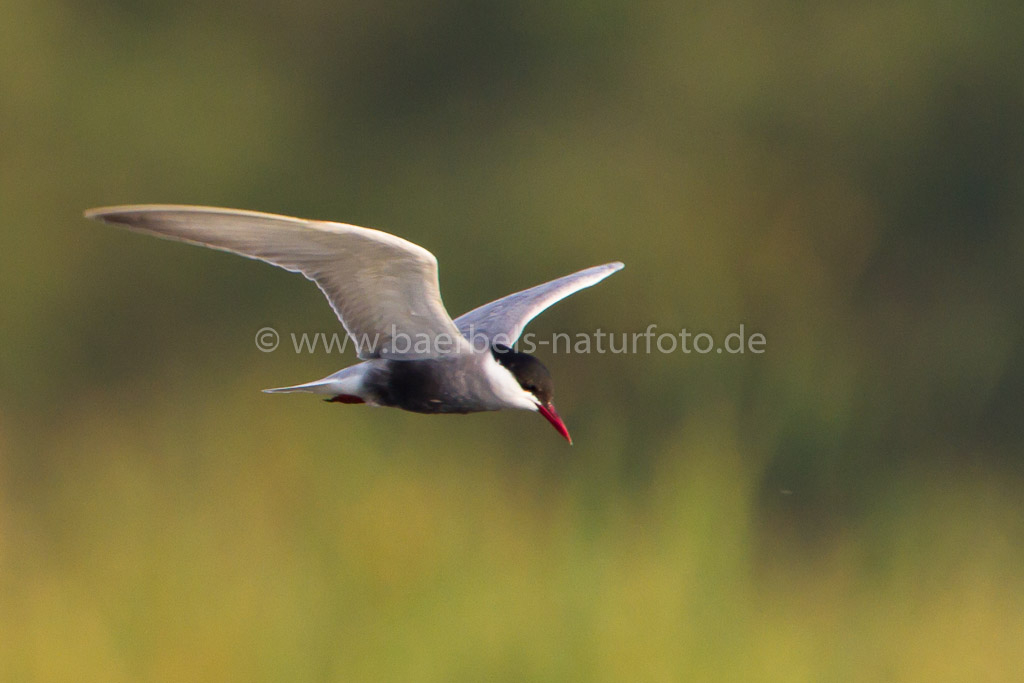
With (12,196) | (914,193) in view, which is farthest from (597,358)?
(12,196)

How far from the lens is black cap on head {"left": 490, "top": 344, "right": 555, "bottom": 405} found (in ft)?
10.3

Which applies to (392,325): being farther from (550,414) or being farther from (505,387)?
(550,414)

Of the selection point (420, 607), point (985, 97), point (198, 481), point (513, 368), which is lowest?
point (420, 607)

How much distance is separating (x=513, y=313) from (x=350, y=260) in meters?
0.68

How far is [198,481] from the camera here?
11.8 ft

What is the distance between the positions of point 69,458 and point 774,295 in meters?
3.01

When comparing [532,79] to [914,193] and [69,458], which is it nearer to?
[914,193]

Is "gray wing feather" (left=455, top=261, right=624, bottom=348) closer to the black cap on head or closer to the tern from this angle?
the tern

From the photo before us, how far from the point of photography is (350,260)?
3.02 meters

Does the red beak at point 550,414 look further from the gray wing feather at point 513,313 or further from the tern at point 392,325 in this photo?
the gray wing feather at point 513,313
